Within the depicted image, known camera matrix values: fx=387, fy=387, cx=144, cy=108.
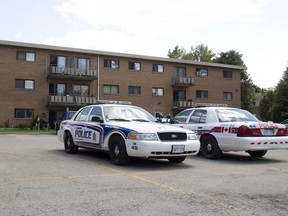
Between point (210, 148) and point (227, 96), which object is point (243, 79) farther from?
point (210, 148)

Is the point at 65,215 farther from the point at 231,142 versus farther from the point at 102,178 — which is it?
the point at 231,142

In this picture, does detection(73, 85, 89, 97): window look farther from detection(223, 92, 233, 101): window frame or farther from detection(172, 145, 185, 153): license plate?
detection(172, 145, 185, 153): license plate

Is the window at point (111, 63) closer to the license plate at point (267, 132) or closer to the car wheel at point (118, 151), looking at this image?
the license plate at point (267, 132)

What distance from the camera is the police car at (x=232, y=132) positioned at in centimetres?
1030

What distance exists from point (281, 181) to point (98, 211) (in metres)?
4.07

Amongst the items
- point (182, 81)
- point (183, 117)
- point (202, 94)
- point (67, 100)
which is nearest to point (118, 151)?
point (183, 117)

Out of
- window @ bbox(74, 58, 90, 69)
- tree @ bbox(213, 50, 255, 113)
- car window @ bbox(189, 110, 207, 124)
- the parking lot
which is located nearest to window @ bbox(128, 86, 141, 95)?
window @ bbox(74, 58, 90, 69)

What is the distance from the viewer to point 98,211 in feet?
16.3

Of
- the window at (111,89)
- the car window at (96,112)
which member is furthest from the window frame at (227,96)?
the car window at (96,112)

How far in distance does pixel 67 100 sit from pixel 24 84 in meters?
4.36

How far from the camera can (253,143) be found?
10195mm

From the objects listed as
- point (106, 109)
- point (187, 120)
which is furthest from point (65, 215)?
point (187, 120)

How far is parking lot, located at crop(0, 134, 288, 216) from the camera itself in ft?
16.9

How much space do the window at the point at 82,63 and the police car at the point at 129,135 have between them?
2872cm
